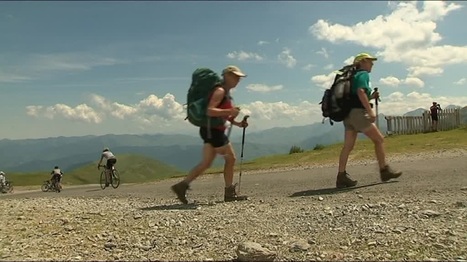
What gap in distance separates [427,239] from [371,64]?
5512 millimetres

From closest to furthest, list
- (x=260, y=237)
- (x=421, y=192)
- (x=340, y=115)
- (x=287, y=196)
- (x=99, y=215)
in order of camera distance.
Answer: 1. (x=260, y=237)
2. (x=99, y=215)
3. (x=421, y=192)
4. (x=287, y=196)
5. (x=340, y=115)

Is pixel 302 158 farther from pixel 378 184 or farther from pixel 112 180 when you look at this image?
pixel 378 184

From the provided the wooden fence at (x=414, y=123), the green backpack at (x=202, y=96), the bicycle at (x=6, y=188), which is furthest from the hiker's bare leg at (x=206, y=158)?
the bicycle at (x=6, y=188)

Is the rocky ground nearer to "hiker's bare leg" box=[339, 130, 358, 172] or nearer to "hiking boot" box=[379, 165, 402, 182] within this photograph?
"hiking boot" box=[379, 165, 402, 182]

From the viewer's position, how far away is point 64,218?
Result: 7.17m

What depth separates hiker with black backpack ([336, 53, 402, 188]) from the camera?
941 cm

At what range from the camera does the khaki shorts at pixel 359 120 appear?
9.55m

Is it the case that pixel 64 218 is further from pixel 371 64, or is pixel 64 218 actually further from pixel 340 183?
pixel 371 64

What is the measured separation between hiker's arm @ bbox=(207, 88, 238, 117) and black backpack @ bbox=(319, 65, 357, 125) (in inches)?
106

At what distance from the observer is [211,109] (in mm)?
8102

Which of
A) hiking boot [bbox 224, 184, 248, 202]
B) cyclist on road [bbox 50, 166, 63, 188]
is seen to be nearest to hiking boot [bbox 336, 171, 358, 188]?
hiking boot [bbox 224, 184, 248, 202]

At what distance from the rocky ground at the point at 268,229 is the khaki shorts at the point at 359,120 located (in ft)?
4.61

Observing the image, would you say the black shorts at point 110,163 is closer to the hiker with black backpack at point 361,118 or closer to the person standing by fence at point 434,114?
the hiker with black backpack at point 361,118

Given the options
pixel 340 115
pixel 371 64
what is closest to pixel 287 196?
pixel 340 115
